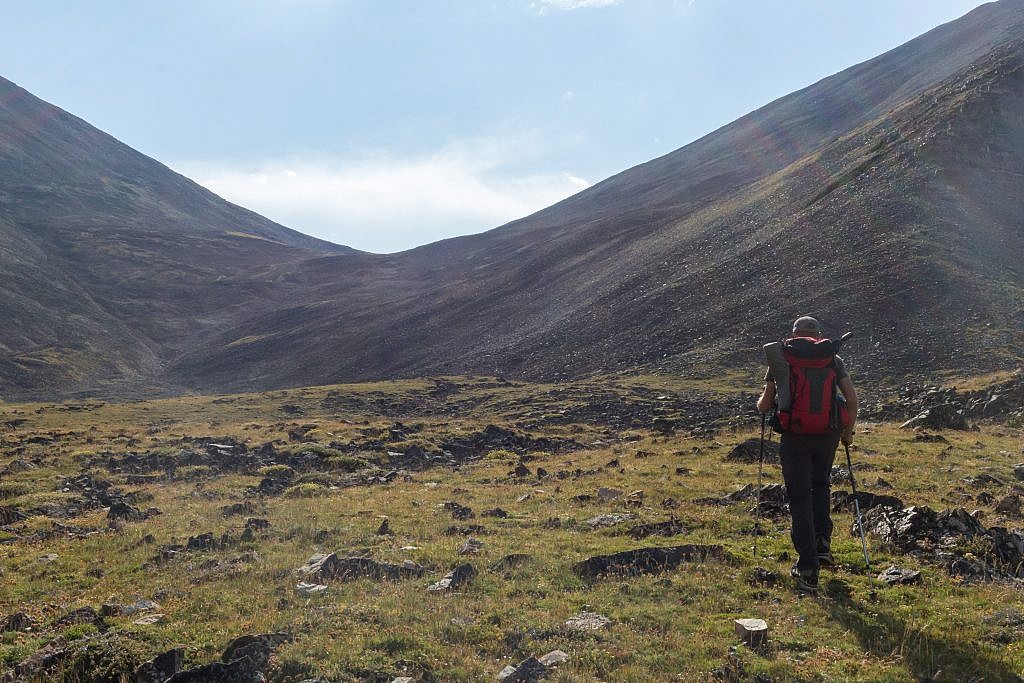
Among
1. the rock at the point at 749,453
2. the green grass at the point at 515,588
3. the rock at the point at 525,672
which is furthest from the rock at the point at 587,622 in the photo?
the rock at the point at 749,453

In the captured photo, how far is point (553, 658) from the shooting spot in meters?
7.22

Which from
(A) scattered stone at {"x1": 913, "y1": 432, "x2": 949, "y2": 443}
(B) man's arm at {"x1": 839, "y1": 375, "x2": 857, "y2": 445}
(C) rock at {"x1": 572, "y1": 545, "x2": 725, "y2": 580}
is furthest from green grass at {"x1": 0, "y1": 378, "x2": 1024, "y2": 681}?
(B) man's arm at {"x1": 839, "y1": 375, "x2": 857, "y2": 445}

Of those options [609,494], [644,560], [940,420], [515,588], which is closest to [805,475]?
[644,560]

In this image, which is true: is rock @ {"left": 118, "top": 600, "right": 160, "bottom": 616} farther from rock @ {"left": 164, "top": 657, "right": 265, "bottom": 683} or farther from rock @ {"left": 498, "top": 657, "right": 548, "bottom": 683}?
rock @ {"left": 498, "top": 657, "right": 548, "bottom": 683}

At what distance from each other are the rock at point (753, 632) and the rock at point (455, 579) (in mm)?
4074

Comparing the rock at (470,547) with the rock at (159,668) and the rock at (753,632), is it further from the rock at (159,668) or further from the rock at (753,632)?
the rock at (753,632)

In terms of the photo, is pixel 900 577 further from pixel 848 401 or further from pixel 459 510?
pixel 459 510

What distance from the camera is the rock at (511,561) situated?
10672 mm

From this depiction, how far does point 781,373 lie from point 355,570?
7.36 m

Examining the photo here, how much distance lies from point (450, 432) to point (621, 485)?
57.5 feet

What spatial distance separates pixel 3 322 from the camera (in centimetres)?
9962

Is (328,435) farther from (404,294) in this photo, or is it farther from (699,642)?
(404,294)

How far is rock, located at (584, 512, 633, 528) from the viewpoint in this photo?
13.7 metres

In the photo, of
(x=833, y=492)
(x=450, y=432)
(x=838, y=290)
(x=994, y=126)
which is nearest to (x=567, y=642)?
(x=833, y=492)
